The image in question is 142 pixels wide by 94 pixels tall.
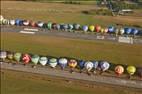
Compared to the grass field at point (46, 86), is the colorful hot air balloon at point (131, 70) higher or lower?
higher

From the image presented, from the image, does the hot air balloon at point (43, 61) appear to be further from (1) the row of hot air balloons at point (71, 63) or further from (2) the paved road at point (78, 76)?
(2) the paved road at point (78, 76)

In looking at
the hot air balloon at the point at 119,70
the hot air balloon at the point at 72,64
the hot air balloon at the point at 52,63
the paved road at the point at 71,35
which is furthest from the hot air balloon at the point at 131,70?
the paved road at the point at 71,35

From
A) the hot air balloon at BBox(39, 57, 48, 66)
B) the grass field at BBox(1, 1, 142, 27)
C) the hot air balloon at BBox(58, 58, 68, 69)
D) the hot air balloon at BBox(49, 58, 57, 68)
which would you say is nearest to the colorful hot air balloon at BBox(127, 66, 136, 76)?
the hot air balloon at BBox(58, 58, 68, 69)

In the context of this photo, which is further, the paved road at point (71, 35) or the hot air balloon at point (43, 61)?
the paved road at point (71, 35)

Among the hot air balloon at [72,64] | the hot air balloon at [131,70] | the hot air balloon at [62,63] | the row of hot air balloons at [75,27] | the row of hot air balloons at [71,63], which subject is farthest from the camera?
the row of hot air balloons at [75,27]

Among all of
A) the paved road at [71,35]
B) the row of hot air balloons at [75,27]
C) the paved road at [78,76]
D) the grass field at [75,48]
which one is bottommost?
the paved road at [78,76]

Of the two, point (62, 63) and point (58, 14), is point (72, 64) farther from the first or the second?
point (58, 14)
